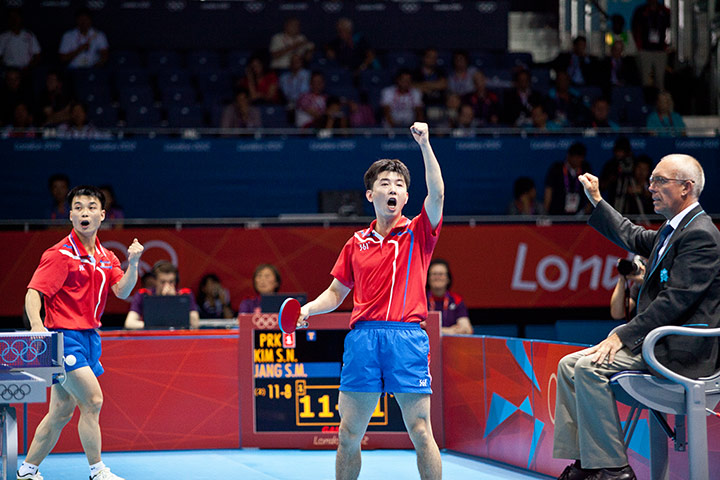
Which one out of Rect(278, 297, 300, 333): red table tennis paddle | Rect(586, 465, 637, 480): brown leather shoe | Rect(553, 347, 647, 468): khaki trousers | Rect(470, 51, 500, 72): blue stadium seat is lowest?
Rect(586, 465, 637, 480): brown leather shoe

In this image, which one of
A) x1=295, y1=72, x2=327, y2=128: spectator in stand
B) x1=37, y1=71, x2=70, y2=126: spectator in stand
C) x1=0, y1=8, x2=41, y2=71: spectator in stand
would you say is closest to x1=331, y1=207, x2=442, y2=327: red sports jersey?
x1=295, y1=72, x2=327, y2=128: spectator in stand

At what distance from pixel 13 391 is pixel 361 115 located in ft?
26.4

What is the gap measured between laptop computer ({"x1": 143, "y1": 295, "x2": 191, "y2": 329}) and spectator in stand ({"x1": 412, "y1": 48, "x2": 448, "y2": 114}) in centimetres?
531

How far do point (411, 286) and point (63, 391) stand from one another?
266 cm

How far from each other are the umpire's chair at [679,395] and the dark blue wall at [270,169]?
19.9 ft

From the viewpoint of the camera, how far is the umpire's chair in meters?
4.15

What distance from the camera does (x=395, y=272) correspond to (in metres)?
4.72

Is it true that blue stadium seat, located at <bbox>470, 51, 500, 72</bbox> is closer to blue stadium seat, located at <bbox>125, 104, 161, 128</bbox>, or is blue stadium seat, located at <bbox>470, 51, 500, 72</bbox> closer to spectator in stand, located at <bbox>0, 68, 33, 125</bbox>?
blue stadium seat, located at <bbox>125, 104, 161, 128</bbox>

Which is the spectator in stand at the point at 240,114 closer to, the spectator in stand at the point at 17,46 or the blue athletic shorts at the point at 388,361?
the spectator in stand at the point at 17,46

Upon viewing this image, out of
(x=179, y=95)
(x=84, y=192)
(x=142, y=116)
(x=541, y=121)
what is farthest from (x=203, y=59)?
(x=84, y=192)

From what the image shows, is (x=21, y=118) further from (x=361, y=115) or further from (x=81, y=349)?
(x=81, y=349)

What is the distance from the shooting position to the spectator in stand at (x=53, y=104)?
1111 centimetres

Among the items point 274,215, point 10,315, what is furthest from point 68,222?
point 274,215

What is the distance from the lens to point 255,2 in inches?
563
